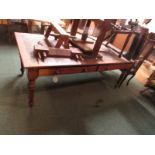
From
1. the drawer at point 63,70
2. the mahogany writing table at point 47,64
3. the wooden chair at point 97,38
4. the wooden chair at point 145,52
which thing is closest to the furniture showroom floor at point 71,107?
the mahogany writing table at point 47,64

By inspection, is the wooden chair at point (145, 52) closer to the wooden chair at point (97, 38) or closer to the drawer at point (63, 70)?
the wooden chair at point (97, 38)

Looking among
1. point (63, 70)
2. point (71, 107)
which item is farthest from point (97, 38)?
point (71, 107)

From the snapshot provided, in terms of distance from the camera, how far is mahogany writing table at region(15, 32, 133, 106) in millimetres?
1327

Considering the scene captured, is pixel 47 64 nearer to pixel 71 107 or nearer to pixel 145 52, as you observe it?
pixel 71 107

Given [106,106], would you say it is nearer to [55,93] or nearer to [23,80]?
[55,93]

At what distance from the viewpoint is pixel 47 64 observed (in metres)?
1.37

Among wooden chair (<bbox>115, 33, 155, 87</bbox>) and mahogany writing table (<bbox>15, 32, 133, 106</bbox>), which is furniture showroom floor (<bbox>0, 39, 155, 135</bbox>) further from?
wooden chair (<bbox>115, 33, 155, 87</bbox>)

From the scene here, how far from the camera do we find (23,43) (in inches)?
63.2

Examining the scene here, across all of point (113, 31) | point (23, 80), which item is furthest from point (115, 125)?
point (23, 80)

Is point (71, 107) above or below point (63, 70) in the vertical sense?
below

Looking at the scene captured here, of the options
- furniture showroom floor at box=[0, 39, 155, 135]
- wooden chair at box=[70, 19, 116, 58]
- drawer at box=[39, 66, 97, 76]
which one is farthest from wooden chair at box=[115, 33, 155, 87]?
drawer at box=[39, 66, 97, 76]

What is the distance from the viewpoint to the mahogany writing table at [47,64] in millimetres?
1327

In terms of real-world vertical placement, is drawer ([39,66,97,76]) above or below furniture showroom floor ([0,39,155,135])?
above
